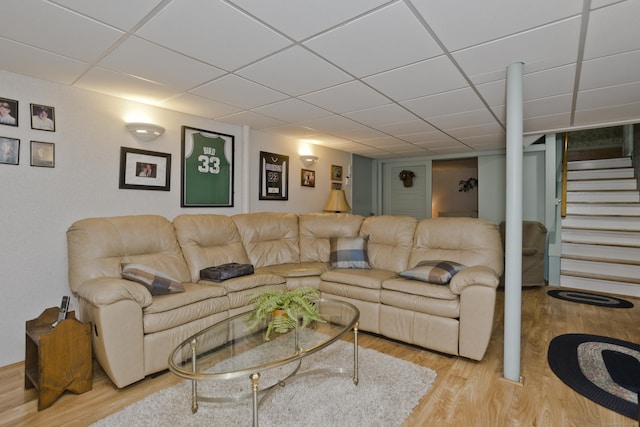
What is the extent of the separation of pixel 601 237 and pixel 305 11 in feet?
18.0

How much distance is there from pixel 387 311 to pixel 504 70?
2.10m

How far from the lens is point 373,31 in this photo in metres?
1.79

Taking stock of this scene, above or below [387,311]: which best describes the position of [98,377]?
below

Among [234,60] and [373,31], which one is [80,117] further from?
[373,31]

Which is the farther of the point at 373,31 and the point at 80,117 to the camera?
the point at 80,117

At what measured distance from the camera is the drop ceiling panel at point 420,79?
7.34 feet

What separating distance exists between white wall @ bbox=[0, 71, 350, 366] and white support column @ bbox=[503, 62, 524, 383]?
3075 millimetres

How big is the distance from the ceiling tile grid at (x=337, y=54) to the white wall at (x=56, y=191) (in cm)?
16

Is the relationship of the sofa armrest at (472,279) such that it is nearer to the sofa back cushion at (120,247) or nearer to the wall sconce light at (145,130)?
the sofa back cushion at (120,247)

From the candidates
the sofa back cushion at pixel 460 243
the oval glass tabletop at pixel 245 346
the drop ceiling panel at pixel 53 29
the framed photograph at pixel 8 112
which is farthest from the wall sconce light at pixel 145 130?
the sofa back cushion at pixel 460 243

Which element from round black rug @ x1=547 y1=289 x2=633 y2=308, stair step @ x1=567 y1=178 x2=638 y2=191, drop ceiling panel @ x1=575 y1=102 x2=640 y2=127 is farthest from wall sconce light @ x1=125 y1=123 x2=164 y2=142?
stair step @ x1=567 y1=178 x2=638 y2=191

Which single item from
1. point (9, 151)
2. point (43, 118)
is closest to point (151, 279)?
point (9, 151)

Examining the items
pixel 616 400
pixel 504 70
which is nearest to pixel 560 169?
pixel 504 70

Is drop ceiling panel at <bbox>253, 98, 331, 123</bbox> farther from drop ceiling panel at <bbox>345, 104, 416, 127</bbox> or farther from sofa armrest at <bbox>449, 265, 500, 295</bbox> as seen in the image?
sofa armrest at <bbox>449, 265, 500, 295</bbox>
